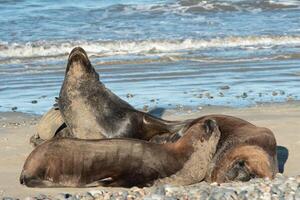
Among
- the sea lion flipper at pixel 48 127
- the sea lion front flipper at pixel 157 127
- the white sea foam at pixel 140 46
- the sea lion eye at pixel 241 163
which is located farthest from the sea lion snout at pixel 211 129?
the white sea foam at pixel 140 46

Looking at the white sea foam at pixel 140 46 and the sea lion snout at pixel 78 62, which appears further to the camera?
the white sea foam at pixel 140 46

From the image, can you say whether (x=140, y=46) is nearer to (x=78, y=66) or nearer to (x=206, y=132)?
(x=78, y=66)

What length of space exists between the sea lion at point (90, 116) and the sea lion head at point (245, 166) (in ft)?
4.10

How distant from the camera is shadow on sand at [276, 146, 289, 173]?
7346 millimetres

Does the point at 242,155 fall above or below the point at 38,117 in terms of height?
above

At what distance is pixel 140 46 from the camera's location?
1852 centimetres

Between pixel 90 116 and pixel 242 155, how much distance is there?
210cm

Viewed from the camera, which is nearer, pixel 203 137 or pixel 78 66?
pixel 203 137

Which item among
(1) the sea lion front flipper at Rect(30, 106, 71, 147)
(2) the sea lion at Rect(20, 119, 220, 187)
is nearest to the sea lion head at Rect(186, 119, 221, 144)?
(2) the sea lion at Rect(20, 119, 220, 187)

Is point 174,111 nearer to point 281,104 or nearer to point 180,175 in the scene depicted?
point 281,104

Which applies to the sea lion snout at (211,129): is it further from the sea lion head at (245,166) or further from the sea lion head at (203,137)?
the sea lion head at (245,166)

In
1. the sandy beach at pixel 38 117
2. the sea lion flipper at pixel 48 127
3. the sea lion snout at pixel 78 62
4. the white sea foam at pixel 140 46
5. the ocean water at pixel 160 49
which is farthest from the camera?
the white sea foam at pixel 140 46

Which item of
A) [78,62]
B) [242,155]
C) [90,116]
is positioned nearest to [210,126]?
[242,155]

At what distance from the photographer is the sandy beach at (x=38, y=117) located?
269 inches
